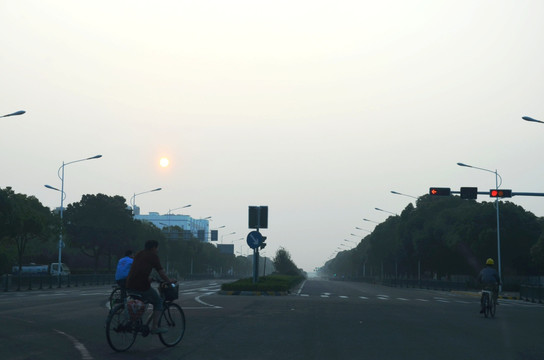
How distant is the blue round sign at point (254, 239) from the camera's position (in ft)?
112

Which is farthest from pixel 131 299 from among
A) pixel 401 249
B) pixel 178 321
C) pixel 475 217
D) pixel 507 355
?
pixel 401 249

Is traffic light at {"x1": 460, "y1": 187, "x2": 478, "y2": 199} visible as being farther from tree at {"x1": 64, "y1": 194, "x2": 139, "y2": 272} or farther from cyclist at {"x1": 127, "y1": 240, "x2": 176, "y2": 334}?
tree at {"x1": 64, "y1": 194, "x2": 139, "y2": 272}

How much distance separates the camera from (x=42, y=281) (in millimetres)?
48125

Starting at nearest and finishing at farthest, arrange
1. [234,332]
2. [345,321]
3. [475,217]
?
1. [234,332]
2. [345,321]
3. [475,217]

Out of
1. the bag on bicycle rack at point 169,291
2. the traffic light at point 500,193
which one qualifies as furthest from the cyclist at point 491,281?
the traffic light at point 500,193

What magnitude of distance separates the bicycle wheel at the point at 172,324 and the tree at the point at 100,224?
210 feet

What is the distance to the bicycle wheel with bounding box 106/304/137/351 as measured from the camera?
10086mm

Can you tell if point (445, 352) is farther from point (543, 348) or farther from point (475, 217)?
point (475, 217)

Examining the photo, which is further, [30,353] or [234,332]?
[234,332]

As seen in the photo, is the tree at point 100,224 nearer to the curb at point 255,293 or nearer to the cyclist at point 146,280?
the curb at point 255,293

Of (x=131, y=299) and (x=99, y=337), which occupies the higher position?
(x=131, y=299)

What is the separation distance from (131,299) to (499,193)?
2905cm

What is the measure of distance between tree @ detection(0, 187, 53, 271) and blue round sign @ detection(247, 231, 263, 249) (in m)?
16.7

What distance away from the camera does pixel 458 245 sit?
69.7 meters
